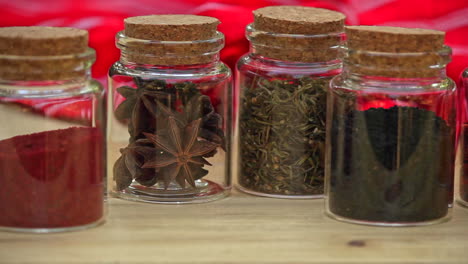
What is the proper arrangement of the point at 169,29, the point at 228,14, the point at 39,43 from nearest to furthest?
the point at 39,43, the point at 169,29, the point at 228,14

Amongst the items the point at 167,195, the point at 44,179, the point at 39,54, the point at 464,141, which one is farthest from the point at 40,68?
the point at 464,141

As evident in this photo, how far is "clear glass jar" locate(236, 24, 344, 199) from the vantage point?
130 centimetres

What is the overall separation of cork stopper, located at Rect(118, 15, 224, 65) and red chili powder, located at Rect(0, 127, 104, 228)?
0.18 metres

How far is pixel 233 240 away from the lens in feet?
3.69

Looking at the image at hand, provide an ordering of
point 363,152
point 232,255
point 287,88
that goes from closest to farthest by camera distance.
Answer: point 232,255 < point 363,152 < point 287,88

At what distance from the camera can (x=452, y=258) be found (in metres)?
1.08

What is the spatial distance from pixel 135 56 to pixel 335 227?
0.38 meters

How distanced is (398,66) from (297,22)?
0.20 meters

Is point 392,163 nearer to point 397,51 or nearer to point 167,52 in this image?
point 397,51

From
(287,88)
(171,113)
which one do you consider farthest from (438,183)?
(171,113)

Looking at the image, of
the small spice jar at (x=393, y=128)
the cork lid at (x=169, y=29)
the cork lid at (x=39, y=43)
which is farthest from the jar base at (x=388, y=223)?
the cork lid at (x=39, y=43)

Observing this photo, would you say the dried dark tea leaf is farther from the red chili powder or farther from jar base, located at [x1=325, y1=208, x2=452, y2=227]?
the red chili powder

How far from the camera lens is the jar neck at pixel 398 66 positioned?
45.3 inches

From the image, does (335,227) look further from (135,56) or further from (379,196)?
(135,56)
